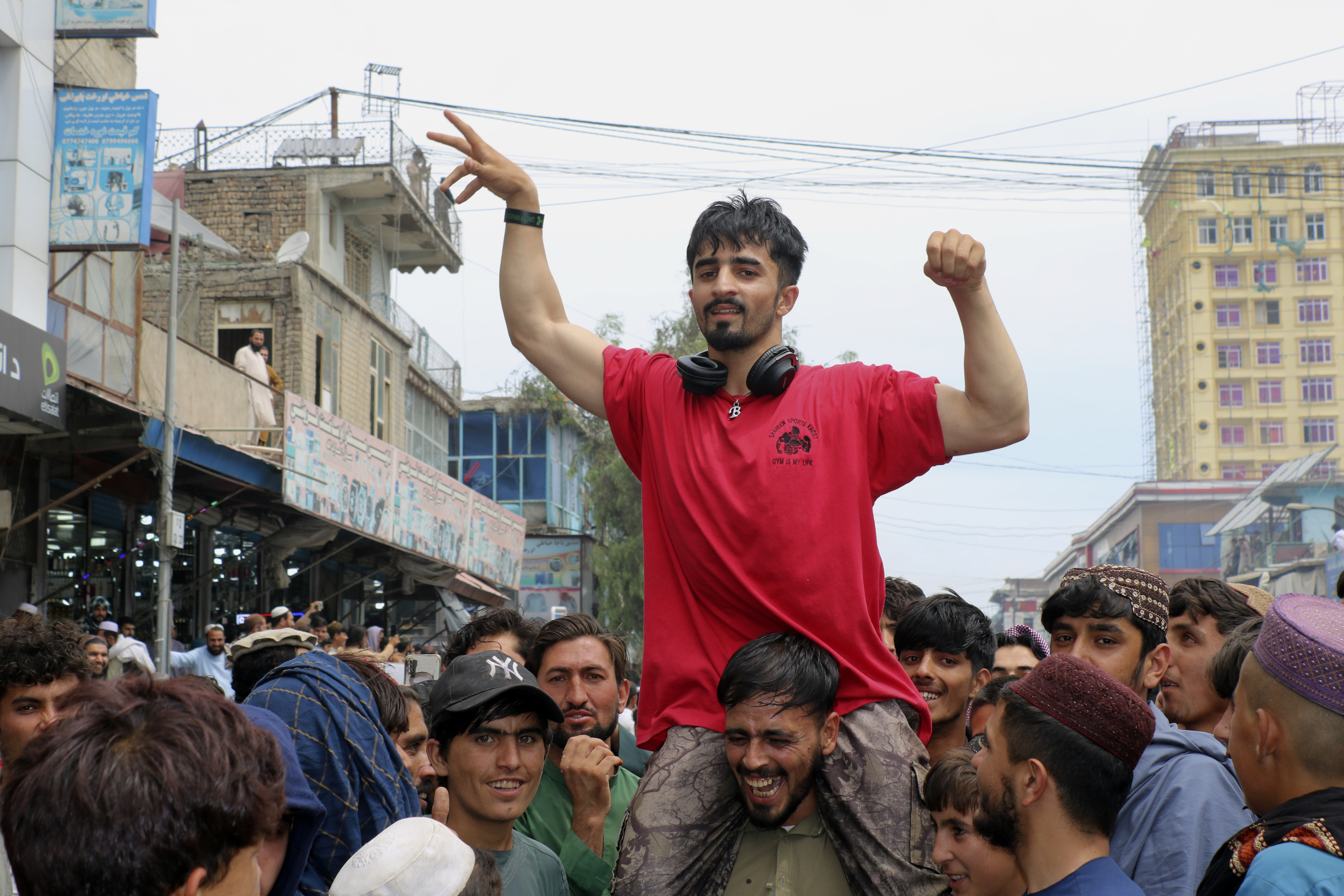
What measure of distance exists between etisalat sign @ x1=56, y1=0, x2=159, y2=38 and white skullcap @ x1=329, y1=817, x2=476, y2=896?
1414cm

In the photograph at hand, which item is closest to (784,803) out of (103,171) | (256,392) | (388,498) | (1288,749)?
(1288,749)

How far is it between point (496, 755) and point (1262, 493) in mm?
70472

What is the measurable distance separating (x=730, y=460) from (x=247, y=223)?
1011 inches

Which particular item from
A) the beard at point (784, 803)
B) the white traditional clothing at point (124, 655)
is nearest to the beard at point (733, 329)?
the beard at point (784, 803)

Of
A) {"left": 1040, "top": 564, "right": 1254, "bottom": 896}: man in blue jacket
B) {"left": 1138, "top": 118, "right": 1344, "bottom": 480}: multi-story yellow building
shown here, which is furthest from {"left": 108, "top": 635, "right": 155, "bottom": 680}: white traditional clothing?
{"left": 1138, "top": 118, "right": 1344, "bottom": 480}: multi-story yellow building

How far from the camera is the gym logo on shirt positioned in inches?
128

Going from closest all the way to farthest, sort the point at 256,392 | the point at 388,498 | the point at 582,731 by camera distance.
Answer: the point at 582,731
the point at 256,392
the point at 388,498

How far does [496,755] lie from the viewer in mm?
3885

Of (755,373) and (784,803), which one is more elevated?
(755,373)

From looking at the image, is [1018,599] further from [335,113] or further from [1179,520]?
[335,113]

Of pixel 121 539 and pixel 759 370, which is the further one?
pixel 121 539

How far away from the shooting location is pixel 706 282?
11.3ft

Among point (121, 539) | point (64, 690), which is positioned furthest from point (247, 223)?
point (64, 690)

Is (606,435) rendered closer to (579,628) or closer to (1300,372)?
(579,628)
